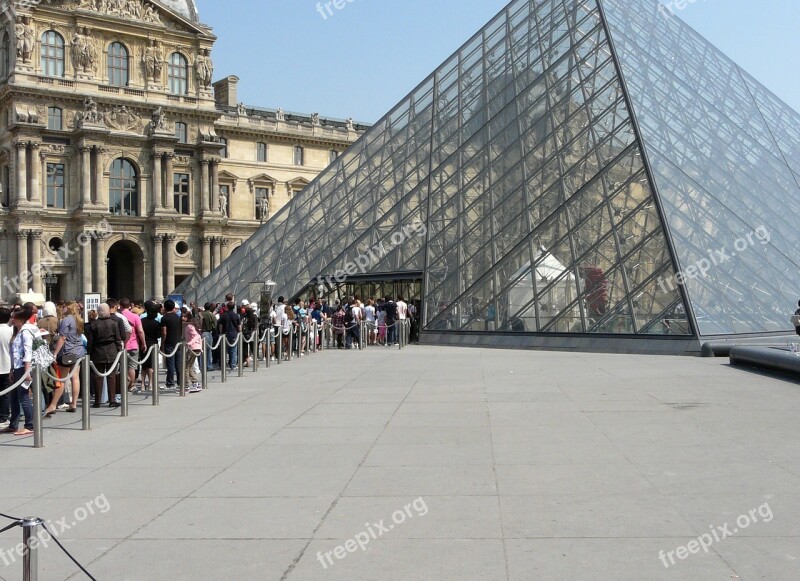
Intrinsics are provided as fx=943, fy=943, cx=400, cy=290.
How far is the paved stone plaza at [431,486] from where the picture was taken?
509 cm

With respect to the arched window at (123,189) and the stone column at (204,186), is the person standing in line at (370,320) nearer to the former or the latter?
→ the arched window at (123,189)

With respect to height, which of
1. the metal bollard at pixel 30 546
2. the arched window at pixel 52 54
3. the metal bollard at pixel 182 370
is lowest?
the metal bollard at pixel 30 546

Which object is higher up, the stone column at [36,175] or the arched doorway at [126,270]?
the stone column at [36,175]

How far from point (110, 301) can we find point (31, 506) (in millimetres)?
7125

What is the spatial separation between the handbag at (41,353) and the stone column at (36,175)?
46590mm

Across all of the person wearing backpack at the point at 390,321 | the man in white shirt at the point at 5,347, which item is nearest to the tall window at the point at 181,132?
the person wearing backpack at the point at 390,321

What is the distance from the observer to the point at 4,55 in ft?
183

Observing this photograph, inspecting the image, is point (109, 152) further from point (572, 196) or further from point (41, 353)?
point (41, 353)

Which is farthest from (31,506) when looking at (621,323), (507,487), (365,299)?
(365,299)

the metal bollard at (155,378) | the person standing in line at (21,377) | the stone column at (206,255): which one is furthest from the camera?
the stone column at (206,255)

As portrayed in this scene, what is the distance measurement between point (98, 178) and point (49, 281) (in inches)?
268

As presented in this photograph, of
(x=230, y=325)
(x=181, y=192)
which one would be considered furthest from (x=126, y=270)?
(x=230, y=325)

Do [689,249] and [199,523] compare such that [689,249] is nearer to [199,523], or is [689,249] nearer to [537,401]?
[537,401]

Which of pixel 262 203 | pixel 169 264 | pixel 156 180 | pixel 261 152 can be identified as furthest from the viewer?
pixel 261 152
